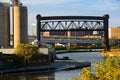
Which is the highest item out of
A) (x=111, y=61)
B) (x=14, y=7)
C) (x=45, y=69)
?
(x=14, y=7)

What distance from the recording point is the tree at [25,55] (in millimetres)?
78669

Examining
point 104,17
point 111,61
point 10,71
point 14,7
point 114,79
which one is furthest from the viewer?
point 104,17

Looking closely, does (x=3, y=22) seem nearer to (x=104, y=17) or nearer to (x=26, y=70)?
(x=26, y=70)

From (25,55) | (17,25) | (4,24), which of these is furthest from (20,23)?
(25,55)

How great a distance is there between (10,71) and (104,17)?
87.5 m

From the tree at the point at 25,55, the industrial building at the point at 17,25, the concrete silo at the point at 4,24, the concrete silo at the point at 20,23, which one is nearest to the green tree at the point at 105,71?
the tree at the point at 25,55

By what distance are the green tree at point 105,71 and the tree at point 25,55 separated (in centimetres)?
5908

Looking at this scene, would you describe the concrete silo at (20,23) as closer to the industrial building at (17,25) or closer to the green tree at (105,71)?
the industrial building at (17,25)

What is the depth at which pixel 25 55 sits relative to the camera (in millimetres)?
79750

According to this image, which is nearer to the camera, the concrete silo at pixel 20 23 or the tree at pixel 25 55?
the tree at pixel 25 55

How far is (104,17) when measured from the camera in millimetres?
152875

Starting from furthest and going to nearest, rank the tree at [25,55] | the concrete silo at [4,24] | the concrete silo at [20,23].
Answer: the concrete silo at [4,24] < the concrete silo at [20,23] < the tree at [25,55]

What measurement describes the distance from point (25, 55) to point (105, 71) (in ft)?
200

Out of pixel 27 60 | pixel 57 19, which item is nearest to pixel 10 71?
pixel 27 60
